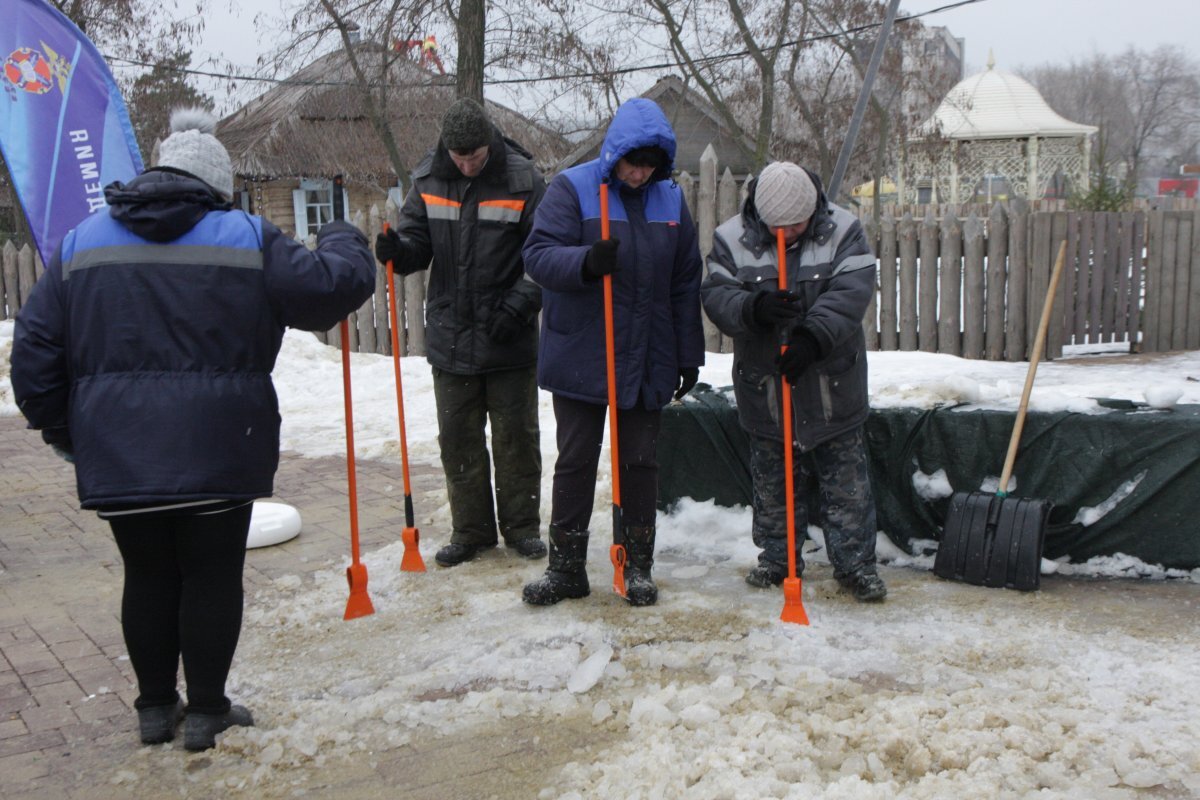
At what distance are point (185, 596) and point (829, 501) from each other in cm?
232

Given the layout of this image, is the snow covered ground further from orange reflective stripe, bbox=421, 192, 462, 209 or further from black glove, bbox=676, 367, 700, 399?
orange reflective stripe, bbox=421, 192, 462, 209

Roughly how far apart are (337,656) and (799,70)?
14.1 m

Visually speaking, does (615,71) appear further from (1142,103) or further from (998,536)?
(1142,103)

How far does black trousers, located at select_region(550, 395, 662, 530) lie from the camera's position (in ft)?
13.5

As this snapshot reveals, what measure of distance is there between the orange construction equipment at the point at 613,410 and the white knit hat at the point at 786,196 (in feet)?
1.86

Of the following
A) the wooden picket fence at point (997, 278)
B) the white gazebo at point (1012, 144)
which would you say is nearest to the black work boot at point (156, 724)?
the wooden picket fence at point (997, 278)

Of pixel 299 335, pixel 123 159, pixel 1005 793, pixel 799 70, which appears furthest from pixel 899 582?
pixel 799 70

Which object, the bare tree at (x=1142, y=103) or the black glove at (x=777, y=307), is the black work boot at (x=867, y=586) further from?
the bare tree at (x=1142, y=103)

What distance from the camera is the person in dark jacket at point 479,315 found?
4.50 m

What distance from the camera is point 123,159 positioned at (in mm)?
6035

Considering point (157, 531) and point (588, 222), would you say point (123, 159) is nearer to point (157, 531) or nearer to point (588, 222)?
point (588, 222)

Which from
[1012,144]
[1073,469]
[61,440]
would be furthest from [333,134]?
[1012,144]

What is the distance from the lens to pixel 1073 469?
14.1 ft

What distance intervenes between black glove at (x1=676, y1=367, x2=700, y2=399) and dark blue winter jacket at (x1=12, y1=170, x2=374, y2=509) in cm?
171
